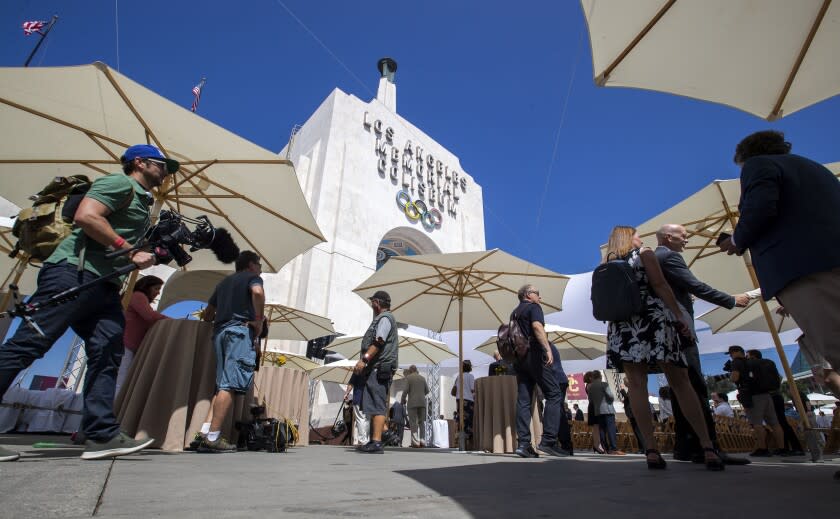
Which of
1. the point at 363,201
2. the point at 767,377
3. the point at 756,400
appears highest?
the point at 363,201

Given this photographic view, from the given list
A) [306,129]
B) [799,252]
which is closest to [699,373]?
[799,252]

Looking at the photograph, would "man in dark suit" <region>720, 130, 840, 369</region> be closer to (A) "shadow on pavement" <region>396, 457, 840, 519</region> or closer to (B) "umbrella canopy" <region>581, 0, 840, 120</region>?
(A) "shadow on pavement" <region>396, 457, 840, 519</region>

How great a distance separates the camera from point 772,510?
4.00 feet

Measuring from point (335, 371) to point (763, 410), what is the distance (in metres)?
11.7

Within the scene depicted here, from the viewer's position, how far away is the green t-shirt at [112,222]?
2.31m

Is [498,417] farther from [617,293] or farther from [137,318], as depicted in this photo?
[137,318]

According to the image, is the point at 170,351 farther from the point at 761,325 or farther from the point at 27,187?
the point at 761,325

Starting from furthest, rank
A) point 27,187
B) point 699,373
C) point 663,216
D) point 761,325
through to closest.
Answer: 1. point 761,325
2. point 663,216
3. point 27,187
4. point 699,373

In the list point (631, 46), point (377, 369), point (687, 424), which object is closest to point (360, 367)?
point (377, 369)

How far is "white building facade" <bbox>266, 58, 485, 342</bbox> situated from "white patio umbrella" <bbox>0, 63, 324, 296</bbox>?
44.5 ft

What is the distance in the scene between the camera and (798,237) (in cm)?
196

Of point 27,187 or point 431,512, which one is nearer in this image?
point 431,512

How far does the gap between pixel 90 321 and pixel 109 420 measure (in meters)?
0.55

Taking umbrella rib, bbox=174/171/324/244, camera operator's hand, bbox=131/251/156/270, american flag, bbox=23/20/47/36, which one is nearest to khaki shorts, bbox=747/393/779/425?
umbrella rib, bbox=174/171/324/244
